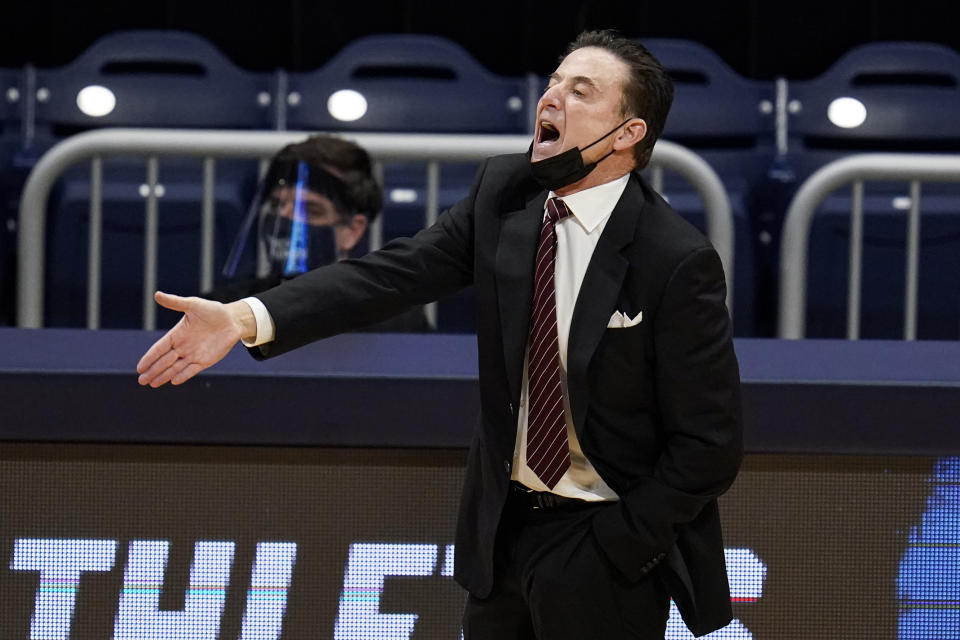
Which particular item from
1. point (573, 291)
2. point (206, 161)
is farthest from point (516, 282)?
point (206, 161)

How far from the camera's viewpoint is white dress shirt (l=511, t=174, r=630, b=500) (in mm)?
1520

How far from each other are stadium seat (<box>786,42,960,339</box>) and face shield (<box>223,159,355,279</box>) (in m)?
1.49

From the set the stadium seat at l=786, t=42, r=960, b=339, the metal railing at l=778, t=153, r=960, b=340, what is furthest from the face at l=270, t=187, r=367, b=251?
the stadium seat at l=786, t=42, r=960, b=339

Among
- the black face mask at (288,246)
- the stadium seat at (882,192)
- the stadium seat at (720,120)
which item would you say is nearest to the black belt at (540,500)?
the black face mask at (288,246)

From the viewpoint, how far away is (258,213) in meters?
2.95

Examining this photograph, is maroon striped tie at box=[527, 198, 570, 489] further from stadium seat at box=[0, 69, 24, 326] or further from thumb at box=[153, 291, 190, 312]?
stadium seat at box=[0, 69, 24, 326]

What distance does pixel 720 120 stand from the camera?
4.29 m

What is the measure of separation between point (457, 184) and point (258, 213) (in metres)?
1.08

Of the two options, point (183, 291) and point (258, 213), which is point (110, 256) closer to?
point (183, 291)

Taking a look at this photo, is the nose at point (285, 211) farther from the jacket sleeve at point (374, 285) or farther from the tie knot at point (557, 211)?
the tie knot at point (557, 211)

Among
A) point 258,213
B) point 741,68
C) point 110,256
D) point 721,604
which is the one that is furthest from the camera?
point 741,68

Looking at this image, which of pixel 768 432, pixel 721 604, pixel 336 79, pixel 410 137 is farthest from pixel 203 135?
pixel 721 604

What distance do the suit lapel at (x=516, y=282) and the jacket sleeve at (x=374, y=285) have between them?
94mm

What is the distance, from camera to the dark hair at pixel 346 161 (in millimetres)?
2902
